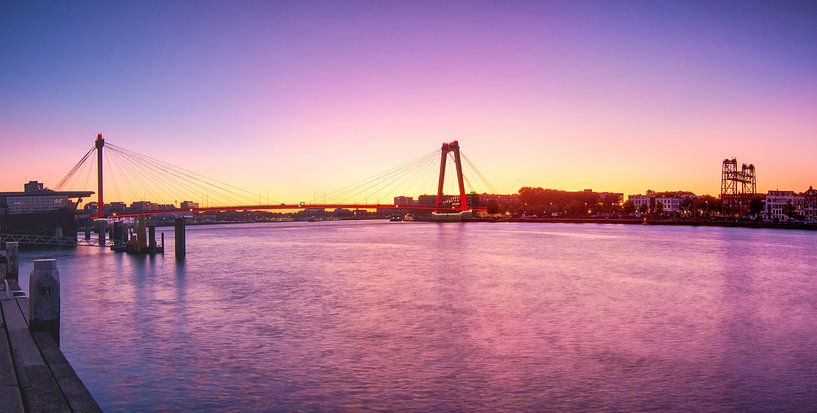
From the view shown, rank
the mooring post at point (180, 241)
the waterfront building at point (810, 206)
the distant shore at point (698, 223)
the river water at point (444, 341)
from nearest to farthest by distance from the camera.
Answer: the river water at point (444, 341) < the mooring post at point (180, 241) < the distant shore at point (698, 223) < the waterfront building at point (810, 206)

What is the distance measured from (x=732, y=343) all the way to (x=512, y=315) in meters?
6.27

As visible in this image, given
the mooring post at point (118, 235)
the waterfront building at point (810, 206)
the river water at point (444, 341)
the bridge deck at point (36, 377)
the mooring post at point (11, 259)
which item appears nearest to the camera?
the bridge deck at point (36, 377)

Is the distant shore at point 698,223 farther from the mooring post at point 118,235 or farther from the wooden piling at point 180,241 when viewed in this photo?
the mooring post at point 118,235

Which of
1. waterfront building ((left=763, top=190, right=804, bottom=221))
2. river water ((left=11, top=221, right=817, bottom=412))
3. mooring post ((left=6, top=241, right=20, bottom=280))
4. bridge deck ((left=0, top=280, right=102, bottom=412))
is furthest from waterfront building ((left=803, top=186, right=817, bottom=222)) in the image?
bridge deck ((left=0, top=280, right=102, bottom=412))

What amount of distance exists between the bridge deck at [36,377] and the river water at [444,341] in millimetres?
1343

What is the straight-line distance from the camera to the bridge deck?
7.00 metres

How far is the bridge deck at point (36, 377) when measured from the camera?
276 inches

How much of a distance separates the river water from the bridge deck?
1.34m

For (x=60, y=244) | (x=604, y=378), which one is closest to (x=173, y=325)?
(x=604, y=378)

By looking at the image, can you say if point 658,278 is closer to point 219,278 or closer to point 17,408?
point 219,278

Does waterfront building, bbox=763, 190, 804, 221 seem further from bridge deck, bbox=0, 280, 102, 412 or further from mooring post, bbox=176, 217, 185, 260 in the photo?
bridge deck, bbox=0, 280, 102, 412

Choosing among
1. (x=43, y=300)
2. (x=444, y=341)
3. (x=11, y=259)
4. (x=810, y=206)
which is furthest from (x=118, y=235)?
(x=810, y=206)

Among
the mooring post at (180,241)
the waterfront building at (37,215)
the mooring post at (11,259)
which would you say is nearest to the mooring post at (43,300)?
the mooring post at (11,259)

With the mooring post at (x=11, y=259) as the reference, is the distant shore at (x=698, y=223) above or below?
below
